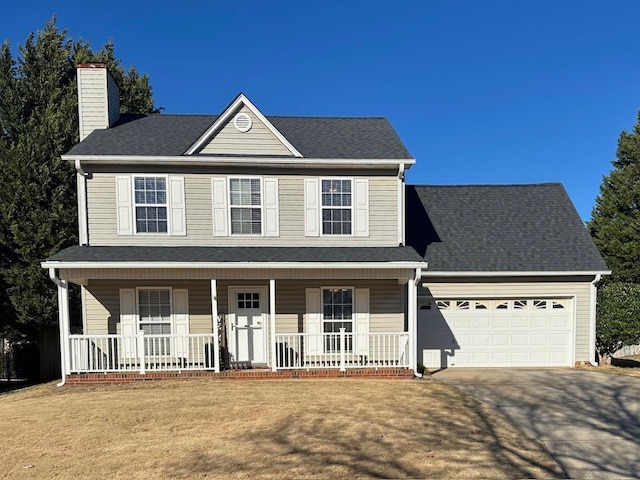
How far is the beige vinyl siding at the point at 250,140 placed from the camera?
11.2 meters

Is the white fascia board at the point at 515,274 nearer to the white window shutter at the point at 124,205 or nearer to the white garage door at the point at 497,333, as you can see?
the white garage door at the point at 497,333

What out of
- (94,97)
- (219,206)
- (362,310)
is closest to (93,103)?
(94,97)

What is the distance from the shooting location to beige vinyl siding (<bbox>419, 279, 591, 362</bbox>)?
466 inches

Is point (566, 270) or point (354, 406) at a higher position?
point (566, 270)

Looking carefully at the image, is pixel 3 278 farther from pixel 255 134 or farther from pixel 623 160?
pixel 623 160

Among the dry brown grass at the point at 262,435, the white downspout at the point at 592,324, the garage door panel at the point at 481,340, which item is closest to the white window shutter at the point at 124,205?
the dry brown grass at the point at 262,435

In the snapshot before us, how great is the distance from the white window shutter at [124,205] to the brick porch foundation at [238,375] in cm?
388

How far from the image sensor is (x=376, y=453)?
556 centimetres

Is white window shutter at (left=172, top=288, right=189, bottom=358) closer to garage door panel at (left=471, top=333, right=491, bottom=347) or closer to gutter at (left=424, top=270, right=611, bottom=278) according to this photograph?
gutter at (left=424, top=270, right=611, bottom=278)

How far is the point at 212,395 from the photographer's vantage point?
848 cm

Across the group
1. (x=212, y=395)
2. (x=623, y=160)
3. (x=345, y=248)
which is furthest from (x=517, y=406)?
(x=623, y=160)

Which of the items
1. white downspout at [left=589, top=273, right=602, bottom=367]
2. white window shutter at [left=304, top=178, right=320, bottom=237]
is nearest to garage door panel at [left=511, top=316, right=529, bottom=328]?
white downspout at [left=589, top=273, right=602, bottom=367]

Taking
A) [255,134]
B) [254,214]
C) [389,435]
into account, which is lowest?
[389,435]

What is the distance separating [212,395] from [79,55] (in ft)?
61.3
